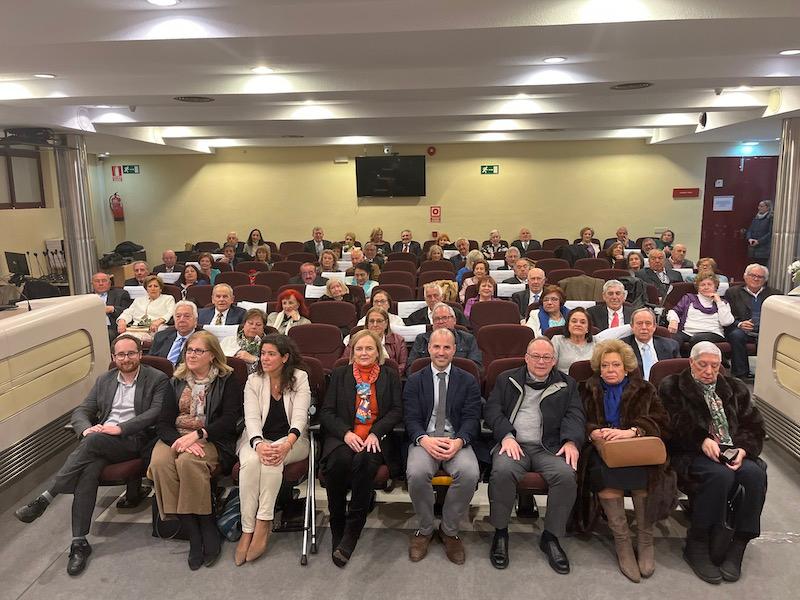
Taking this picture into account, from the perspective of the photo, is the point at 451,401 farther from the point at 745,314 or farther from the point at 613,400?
the point at 745,314

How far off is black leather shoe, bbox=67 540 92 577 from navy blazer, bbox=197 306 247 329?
92.6 inches

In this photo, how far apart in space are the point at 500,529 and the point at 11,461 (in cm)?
307

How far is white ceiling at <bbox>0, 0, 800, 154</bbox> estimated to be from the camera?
A: 399cm

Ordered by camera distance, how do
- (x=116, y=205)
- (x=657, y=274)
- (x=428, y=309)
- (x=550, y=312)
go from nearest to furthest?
(x=550, y=312), (x=428, y=309), (x=657, y=274), (x=116, y=205)

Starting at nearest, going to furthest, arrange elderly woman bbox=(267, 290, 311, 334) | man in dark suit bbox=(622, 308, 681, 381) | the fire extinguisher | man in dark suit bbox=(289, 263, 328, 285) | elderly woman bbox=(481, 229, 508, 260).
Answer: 1. man in dark suit bbox=(622, 308, 681, 381)
2. elderly woman bbox=(267, 290, 311, 334)
3. man in dark suit bbox=(289, 263, 328, 285)
4. elderly woman bbox=(481, 229, 508, 260)
5. the fire extinguisher

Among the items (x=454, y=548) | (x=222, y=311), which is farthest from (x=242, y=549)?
(x=222, y=311)

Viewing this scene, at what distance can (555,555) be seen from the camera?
10.7 feet

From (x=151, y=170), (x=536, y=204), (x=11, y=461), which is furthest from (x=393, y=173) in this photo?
(x=11, y=461)

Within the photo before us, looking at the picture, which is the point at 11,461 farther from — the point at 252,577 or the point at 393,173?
the point at 393,173

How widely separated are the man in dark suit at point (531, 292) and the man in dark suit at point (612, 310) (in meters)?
0.98

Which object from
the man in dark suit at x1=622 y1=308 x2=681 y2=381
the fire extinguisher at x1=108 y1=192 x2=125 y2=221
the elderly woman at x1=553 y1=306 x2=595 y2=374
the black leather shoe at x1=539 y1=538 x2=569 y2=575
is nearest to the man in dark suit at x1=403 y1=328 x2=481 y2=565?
the black leather shoe at x1=539 y1=538 x2=569 y2=575

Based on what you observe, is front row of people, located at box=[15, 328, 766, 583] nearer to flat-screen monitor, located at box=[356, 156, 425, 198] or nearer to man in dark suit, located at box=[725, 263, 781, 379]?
man in dark suit, located at box=[725, 263, 781, 379]

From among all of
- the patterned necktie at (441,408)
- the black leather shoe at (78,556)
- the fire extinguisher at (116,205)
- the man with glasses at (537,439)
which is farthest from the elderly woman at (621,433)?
the fire extinguisher at (116,205)

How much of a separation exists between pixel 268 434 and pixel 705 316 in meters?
4.47
